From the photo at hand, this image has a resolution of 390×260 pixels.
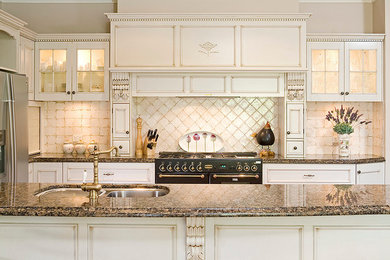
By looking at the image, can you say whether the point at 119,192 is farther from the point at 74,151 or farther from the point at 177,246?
the point at 74,151

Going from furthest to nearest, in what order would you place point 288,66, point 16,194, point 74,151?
point 74,151 < point 288,66 < point 16,194

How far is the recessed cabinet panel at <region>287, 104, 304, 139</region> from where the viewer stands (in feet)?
15.3

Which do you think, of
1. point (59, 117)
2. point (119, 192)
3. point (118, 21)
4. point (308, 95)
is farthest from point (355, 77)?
point (59, 117)

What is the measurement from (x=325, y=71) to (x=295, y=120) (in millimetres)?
697

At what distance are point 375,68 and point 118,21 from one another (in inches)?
122

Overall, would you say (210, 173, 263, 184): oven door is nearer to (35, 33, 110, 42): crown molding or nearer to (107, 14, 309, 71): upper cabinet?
(107, 14, 309, 71): upper cabinet

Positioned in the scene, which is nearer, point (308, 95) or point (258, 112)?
point (308, 95)

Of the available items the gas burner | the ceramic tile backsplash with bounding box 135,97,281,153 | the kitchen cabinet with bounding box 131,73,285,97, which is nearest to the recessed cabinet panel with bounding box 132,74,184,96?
the kitchen cabinet with bounding box 131,73,285,97

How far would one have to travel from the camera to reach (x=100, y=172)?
14.6 ft

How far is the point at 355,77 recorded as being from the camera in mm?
4750

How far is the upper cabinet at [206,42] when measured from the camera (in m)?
4.58

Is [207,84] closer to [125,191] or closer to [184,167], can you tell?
[184,167]

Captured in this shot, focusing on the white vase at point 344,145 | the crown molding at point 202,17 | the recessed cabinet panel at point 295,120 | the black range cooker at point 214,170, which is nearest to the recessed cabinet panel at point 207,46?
the crown molding at point 202,17

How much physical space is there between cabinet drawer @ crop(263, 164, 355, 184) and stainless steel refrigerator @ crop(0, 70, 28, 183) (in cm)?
259
